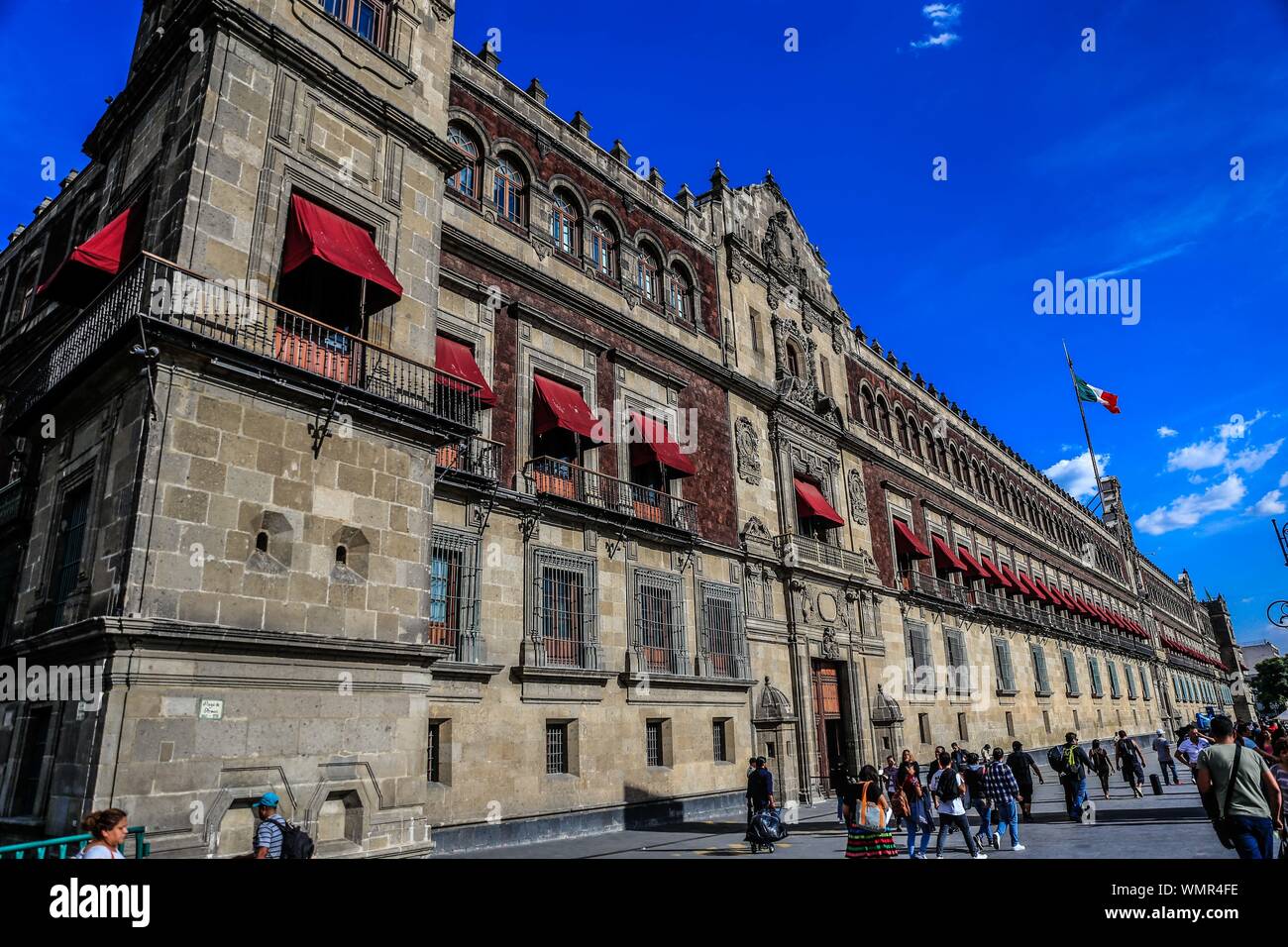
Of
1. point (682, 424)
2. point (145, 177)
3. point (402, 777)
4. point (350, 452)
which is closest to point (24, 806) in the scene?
point (402, 777)

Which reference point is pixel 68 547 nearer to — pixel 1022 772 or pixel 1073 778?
pixel 1022 772

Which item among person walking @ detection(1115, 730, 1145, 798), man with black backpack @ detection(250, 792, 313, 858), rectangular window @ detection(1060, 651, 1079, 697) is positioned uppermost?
rectangular window @ detection(1060, 651, 1079, 697)

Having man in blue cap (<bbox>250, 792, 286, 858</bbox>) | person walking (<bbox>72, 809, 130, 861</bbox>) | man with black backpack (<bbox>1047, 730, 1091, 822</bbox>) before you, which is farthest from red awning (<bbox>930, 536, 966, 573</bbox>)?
person walking (<bbox>72, 809, 130, 861</bbox>)

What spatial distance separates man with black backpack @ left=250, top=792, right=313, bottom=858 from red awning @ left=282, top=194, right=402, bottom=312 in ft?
23.2

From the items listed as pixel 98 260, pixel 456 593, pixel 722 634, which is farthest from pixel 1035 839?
pixel 98 260

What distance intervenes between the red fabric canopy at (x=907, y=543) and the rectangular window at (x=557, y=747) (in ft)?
62.1

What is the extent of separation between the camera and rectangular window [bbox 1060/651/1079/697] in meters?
42.4

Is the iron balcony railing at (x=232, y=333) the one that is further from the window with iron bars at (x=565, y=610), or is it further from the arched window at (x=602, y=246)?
the arched window at (x=602, y=246)

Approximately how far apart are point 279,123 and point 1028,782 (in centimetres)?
1832

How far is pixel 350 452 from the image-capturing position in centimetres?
1084

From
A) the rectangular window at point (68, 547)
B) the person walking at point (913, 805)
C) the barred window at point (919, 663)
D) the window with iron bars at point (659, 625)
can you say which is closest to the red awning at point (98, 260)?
the rectangular window at point (68, 547)

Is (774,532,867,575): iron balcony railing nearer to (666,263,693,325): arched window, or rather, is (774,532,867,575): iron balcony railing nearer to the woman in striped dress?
(666,263,693,325): arched window
